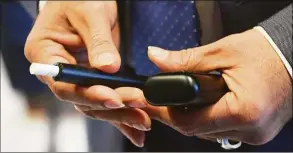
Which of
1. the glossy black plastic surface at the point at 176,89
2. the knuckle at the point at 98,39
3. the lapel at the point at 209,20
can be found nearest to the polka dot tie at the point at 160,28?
the lapel at the point at 209,20

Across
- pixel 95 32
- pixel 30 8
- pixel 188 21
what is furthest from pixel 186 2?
pixel 30 8

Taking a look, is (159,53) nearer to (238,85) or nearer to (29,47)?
(238,85)

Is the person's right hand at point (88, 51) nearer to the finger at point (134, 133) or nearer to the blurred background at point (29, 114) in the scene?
the finger at point (134, 133)

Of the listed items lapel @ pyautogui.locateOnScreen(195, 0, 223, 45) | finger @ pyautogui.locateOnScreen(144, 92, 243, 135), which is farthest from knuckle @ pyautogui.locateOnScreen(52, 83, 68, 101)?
lapel @ pyautogui.locateOnScreen(195, 0, 223, 45)

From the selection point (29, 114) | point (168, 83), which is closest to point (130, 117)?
point (168, 83)

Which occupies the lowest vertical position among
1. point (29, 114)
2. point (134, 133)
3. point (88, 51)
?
point (29, 114)

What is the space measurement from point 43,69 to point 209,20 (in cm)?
29

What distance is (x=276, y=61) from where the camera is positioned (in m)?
0.44

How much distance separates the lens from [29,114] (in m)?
0.88

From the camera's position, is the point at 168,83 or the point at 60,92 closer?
the point at 168,83

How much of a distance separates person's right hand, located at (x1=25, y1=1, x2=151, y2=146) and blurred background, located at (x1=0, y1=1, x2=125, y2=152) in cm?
13

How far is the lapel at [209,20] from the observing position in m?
0.57

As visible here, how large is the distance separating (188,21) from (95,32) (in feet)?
0.46

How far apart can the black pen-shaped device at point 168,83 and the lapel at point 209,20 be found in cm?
18
